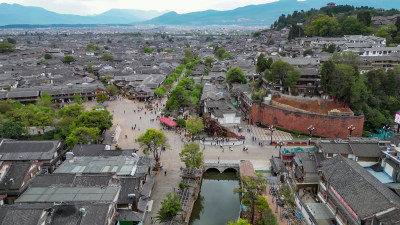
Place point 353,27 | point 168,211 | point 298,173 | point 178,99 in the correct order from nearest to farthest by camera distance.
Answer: point 168,211
point 298,173
point 178,99
point 353,27

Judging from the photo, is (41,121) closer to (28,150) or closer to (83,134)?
(83,134)

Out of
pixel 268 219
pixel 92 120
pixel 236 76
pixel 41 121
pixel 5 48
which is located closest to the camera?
pixel 268 219

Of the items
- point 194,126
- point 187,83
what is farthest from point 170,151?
point 187,83

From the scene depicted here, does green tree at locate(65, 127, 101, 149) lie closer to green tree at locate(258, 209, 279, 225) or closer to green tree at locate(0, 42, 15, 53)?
green tree at locate(258, 209, 279, 225)

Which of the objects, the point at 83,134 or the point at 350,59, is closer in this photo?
the point at 83,134

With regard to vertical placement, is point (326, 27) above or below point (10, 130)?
above

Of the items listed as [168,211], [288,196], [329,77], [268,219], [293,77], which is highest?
[329,77]

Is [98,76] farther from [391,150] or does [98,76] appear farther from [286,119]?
[391,150]

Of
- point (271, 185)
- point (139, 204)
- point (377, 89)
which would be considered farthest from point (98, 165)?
point (377, 89)
